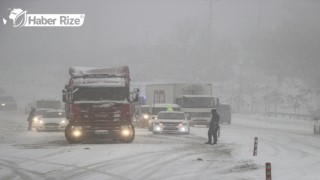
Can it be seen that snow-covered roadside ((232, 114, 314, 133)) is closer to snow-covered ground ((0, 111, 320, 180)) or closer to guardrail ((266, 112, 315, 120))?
guardrail ((266, 112, 315, 120))

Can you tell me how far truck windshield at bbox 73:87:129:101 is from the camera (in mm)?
21828

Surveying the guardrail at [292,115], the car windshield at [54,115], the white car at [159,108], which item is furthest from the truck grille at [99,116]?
the guardrail at [292,115]

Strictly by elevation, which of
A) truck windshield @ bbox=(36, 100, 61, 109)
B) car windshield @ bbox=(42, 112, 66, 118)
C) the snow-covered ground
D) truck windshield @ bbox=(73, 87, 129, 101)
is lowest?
the snow-covered ground

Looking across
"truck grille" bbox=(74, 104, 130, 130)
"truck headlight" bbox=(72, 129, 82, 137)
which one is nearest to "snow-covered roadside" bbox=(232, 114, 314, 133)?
"truck grille" bbox=(74, 104, 130, 130)

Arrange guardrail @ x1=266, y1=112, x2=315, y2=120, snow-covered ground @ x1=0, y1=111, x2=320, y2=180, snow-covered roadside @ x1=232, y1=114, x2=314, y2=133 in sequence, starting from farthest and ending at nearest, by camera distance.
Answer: guardrail @ x1=266, y1=112, x2=315, y2=120 → snow-covered roadside @ x1=232, y1=114, x2=314, y2=133 → snow-covered ground @ x1=0, y1=111, x2=320, y2=180

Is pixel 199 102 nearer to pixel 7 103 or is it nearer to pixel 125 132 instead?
pixel 125 132

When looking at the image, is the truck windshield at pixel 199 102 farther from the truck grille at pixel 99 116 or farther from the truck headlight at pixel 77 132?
the truck headlight at pixel 77 132

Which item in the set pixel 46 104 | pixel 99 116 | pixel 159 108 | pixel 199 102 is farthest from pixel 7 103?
pixel 99 116

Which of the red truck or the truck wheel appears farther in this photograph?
the truck wheel

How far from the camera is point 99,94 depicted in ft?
71.9

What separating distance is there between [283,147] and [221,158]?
5910 millimetres

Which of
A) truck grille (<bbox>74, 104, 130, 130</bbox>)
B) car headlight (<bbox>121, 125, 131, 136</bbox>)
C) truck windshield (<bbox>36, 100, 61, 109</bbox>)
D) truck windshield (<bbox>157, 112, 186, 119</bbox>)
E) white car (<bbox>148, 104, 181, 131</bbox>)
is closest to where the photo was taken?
truck grille (<bbox>74, 104, 130, 130</bbox>)

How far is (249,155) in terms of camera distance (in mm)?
17828

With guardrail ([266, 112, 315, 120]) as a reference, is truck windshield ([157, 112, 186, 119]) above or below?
above
